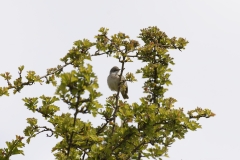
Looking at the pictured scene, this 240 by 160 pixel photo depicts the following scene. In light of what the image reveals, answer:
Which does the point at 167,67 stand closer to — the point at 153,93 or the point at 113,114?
the point at 153,93

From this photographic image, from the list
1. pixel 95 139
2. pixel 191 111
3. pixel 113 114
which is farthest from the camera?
pixel 113 114

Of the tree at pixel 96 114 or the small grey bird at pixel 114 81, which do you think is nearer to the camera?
the tree at pixel 96 114

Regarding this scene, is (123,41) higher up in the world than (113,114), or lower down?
higher up

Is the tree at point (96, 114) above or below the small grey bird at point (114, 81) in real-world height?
below

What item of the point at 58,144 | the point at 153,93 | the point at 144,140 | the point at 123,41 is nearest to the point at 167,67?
the point at 153,93

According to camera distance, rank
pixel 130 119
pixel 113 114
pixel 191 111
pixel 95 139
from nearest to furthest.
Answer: pixel 95 139 < pixel 130 119 < pixel 191 111 < pixel 113 114

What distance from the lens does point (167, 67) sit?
7793 millimetres

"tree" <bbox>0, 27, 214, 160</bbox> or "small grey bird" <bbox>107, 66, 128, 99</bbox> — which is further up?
"small grey bird" <bbox>107, 66, 128, 99</bbox>

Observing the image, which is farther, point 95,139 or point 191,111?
point 191,111

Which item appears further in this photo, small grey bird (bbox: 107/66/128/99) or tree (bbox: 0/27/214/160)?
small grey bird (bbox: 107/66/128/99)

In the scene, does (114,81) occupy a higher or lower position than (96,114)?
higher

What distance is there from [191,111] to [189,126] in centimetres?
37

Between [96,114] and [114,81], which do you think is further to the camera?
[114,81]

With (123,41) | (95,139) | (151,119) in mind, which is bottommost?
(95,139)
